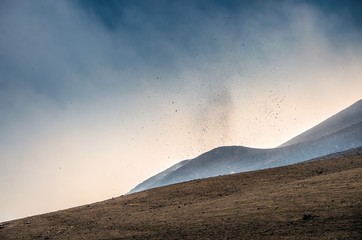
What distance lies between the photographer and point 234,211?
82.2 feet

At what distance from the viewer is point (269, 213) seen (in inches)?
904

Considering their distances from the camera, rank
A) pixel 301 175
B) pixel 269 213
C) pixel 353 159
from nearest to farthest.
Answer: pixel 269 213 → pixel 301 175 → pixel 353 159

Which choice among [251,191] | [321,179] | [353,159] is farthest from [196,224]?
[353,159]

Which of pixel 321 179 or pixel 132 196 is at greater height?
pixel 132 196

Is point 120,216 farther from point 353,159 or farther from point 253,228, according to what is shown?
point 353,159

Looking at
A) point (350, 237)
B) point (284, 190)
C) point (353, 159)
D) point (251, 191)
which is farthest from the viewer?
point (353, 159)

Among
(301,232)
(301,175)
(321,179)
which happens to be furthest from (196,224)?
(301,175)

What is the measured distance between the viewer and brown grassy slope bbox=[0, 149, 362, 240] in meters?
20.5

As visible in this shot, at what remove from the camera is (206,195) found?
32.7 m

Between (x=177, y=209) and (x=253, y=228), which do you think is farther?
(x=177, y=209)

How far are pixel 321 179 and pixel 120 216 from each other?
16.0 metres

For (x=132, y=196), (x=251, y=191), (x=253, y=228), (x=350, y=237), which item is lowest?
(x=350, y=237)

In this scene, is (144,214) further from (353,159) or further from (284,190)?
(353,159)

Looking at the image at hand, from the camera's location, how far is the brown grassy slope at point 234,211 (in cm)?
2045
